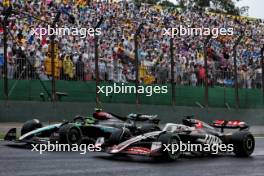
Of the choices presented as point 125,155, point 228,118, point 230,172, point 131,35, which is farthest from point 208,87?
point 230,172

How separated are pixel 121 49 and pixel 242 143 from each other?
10803 millimetres

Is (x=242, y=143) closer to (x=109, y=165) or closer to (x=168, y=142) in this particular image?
(x=168, y=142)

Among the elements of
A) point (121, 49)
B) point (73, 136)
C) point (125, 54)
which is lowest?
point (73, 136)

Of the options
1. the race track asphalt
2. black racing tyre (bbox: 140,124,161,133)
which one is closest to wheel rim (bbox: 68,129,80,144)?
the race track asphalt

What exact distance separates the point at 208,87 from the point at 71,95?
19.5ft

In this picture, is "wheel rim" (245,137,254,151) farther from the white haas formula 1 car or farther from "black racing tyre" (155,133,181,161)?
"black racing tyre" (155,133,181,161)

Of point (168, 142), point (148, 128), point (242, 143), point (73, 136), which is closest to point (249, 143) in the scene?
point (242, 143)

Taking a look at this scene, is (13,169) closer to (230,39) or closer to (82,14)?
(82,14)

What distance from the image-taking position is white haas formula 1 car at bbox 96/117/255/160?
11.0 metres

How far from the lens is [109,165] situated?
9969 mm

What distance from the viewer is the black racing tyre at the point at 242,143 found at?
12.6 metres

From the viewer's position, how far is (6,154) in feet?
36.5

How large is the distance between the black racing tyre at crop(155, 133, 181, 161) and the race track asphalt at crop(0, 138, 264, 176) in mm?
157

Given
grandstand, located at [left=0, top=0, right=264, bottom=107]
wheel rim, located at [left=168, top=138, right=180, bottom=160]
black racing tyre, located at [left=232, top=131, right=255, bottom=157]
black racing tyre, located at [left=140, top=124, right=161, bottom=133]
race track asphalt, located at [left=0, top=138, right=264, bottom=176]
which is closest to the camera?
race track asphalt, located at [left=0, top=138, right=264, bottom=176]
